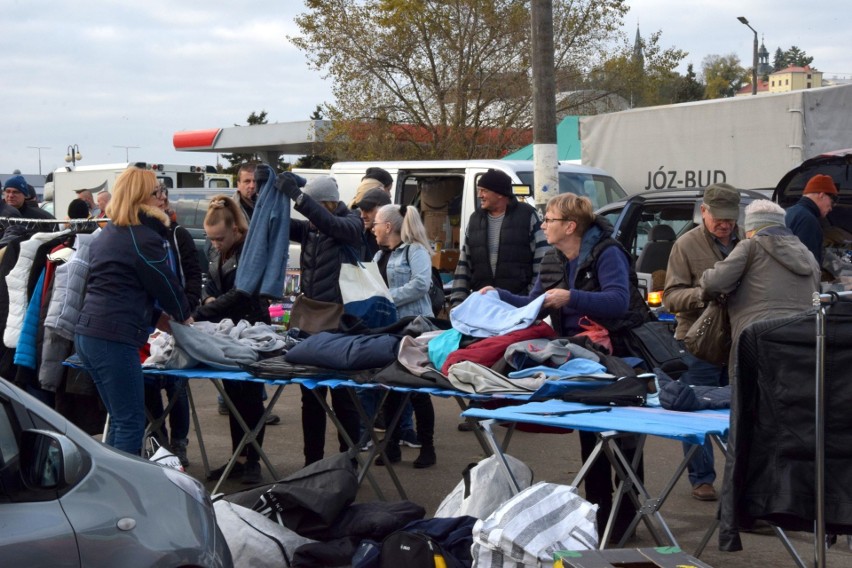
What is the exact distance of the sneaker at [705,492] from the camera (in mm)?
6438

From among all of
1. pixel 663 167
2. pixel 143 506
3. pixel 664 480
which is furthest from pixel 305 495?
pixel 663 167

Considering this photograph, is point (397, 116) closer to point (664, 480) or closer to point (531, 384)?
point (664, 480)

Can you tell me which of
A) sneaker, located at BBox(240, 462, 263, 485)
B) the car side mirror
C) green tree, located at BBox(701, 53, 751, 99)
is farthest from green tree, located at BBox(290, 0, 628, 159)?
green tree, located at BBox(701, 53, 751, 99)

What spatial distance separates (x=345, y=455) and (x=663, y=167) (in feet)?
29.1

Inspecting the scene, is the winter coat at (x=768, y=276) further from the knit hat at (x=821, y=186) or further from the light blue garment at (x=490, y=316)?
the knit hat at (x=821, y=186)

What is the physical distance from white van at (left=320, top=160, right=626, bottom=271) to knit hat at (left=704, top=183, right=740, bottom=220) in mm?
5693

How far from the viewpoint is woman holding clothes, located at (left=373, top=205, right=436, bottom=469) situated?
23.6ft

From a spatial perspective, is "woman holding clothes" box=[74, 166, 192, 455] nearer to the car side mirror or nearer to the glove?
the glove

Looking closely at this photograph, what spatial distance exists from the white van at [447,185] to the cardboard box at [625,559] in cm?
816

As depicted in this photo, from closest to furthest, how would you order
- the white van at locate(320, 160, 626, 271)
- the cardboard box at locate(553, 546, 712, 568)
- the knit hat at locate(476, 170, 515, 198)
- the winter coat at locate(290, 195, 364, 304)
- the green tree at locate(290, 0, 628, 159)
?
the cardboard box at locate(553, 546, 712, 568) → the winter coat at locate(290, 195, 364, 304) → the knit hat at locate(476, 170, 515, 198) → the white van at locate(320, 160, 626, 271) → the green tree at locate(290, 0, 628, 159)

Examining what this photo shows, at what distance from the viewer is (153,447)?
22.1ft

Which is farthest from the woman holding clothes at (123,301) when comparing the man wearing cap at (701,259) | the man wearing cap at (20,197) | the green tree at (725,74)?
the green tree at (725,74)

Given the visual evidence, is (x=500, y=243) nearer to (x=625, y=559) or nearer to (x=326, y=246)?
(x=326, y=246)

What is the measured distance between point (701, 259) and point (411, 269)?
2.04 m
